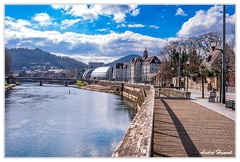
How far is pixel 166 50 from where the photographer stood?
45.0 metres

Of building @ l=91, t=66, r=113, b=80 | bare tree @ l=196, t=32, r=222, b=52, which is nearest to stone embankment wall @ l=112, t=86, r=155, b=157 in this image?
bare tree @ l=196, t=32, r=222, b=52

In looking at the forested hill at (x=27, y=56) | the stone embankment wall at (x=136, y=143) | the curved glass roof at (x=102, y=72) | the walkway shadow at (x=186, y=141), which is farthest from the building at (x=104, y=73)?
the stone embankment wall at (x=136, y=143)

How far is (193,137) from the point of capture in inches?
247

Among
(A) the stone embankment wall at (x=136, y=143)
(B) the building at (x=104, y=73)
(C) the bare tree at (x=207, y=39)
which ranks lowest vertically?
(A) the stone embankment wall at (x=136, y=143)

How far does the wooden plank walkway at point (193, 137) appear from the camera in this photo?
506 centimetres

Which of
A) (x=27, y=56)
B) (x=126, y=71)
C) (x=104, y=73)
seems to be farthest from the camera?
(x=104, y=73)

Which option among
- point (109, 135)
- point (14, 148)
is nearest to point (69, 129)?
point (109, 135)

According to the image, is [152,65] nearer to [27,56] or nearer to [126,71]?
[126,71]

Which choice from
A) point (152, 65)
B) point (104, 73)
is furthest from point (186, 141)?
point (104, 73)

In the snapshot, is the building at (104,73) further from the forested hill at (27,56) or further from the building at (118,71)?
the forested hill at (27,56)

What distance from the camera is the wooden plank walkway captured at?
5.06 m

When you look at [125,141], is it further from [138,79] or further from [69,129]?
[138,79]

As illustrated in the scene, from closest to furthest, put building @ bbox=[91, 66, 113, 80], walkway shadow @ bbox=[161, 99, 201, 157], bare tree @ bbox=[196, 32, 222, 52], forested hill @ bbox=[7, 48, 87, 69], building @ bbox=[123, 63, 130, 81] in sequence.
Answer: walkway shadow @ bbox=[161, 99, 201, 157], forested hill @ bbox=[7, 48, 87, 69], bare tree @ bbox=[196, 32, 222, 52], building @ bbox=[123, 63, 130, 81], building @ bbox=[91, 66, 113, 80]

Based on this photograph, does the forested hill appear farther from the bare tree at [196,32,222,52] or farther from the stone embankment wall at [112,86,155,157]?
the bare tree at [196,32,222,52]
